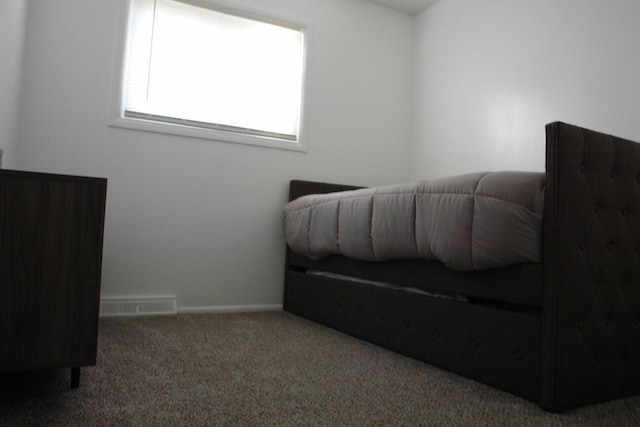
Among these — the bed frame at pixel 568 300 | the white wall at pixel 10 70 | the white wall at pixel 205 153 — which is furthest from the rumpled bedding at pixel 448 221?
the white wall at pixel 10 70

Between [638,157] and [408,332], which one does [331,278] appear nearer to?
[408,332]

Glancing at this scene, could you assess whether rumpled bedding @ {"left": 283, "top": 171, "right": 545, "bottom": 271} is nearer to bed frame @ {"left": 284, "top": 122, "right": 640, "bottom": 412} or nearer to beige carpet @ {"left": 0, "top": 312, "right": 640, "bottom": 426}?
bed frame @ {"left": 284, "top": 122, "right": 640, "bottom": 412}

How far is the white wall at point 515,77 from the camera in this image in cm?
204

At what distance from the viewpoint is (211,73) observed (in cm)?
285

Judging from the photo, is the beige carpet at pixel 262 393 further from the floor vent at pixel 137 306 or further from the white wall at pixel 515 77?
the white wall at pixel 515 77

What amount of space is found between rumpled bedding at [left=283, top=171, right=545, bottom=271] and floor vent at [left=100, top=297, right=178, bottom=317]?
3.16 feet

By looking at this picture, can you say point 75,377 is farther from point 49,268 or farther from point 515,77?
point 515,77

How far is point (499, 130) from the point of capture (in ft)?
8.68

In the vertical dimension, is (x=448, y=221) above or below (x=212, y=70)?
below

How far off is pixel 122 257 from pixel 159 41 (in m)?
1.26

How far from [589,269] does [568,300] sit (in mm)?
124

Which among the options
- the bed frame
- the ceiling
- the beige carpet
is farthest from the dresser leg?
the ceiling

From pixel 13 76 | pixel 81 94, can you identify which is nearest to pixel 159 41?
pixel 81 94

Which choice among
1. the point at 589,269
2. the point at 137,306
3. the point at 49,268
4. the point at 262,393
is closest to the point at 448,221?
the point at 589,269
